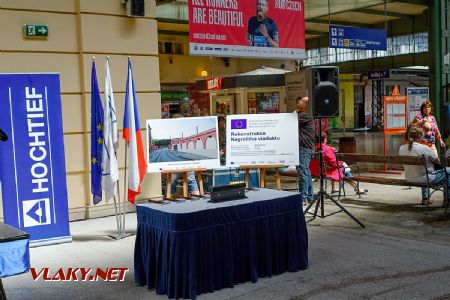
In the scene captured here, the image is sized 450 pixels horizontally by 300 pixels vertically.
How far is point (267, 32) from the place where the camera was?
31.2 ft

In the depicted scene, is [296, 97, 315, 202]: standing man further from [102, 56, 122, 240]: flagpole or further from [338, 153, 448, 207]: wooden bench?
[102, 56, 122, 240]: flagpole

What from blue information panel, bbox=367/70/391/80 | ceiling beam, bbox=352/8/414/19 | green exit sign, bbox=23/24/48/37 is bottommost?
blue information panel, bbox=367/70/391/80

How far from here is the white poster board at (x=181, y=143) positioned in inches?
287

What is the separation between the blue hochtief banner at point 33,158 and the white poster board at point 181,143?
1277 mm

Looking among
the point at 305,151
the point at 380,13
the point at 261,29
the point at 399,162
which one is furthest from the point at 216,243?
the point at 380,13

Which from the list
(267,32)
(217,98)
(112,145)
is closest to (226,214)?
(112,145)

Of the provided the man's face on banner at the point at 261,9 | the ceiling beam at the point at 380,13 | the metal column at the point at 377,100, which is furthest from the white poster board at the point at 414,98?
the metal column at the point at 377,100

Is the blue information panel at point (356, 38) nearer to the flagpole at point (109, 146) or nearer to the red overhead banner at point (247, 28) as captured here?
the red overhead banner at point (247, 28)

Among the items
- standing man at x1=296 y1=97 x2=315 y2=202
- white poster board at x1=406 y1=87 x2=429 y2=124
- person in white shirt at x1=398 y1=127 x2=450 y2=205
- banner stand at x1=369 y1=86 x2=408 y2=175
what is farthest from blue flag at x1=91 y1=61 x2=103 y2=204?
white poster board at x1=406 y1=87 x2=429 y2=124

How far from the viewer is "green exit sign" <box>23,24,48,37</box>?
7336mm

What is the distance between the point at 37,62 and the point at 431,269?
5.51m

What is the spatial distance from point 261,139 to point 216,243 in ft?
11.0

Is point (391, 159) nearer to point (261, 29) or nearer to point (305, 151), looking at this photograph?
point (305, 151)

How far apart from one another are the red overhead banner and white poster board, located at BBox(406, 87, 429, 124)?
3992mm
